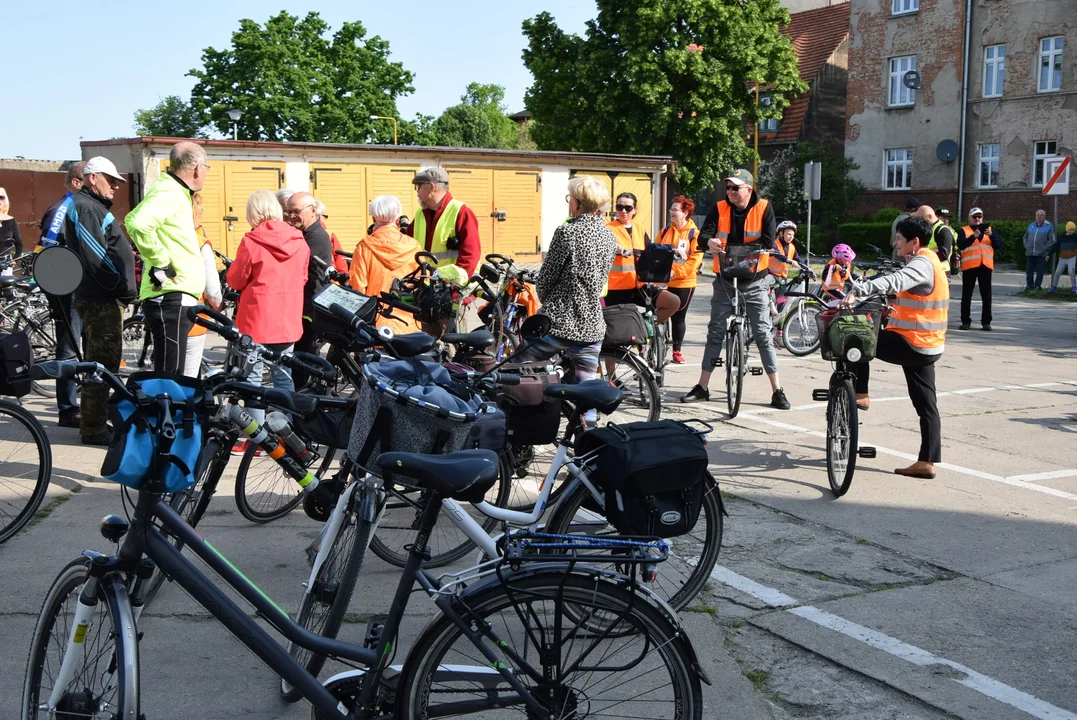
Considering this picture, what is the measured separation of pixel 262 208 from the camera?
7.25m

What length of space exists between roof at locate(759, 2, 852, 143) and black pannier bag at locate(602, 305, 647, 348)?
139 feet

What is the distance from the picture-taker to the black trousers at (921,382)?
23.5 ft

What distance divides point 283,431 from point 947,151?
38.7 meters

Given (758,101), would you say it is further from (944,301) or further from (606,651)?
(606,651)

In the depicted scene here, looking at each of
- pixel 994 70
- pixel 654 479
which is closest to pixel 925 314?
pixel 654 479

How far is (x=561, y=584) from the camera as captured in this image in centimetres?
281

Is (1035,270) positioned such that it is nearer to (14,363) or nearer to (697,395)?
(697,395)

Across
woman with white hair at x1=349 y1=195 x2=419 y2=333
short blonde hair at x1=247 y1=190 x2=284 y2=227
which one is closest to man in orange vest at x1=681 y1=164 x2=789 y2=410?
woman with white hair at x1=349 y1=195 x2=419 y2=333

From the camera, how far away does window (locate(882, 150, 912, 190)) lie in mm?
40469

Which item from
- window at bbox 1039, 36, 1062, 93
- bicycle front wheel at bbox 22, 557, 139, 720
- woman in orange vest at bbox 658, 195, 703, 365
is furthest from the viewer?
window at bbox 1039, 36, 1062, 93

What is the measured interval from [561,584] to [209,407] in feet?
3.51

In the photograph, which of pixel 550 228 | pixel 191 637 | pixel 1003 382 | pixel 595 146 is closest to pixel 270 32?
pixel 595 146

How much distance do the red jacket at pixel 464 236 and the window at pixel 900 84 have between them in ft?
117

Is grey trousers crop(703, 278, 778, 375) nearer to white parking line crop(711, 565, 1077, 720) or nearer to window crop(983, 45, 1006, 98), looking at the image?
white parking line crop(711, 565, 1077, 720)
